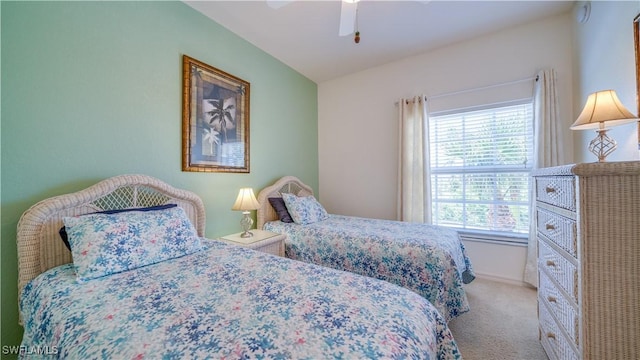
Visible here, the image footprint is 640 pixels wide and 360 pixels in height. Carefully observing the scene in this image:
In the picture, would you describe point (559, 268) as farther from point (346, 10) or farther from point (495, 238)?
point (346, 10)

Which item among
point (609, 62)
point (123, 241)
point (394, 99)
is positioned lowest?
point (123, 241)

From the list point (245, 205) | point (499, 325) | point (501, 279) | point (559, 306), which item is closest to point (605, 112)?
point (559, 306)

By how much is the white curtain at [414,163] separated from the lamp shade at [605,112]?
1693 millimetres

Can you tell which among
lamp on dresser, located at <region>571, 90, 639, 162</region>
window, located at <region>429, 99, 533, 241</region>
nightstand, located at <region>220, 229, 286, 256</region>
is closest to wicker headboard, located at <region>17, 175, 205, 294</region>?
nightstand, located at <region>220, 229, 286, 256</region>

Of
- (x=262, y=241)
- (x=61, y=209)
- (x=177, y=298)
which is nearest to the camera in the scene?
(x=177, y=298)

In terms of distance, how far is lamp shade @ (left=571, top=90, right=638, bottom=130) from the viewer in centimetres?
132

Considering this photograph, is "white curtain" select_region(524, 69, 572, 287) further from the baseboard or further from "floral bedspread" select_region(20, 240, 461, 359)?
"floral bedspread" select_region(20, 240, 461, 359)

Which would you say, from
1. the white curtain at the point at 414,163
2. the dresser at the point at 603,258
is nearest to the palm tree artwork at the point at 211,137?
the white curtain at the point at 414,163

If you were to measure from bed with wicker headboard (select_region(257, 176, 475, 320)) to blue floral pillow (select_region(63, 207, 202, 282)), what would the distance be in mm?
1109

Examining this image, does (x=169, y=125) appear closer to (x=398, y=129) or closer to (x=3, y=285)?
(x=3, y=285)

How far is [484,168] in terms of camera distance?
290 centimetres

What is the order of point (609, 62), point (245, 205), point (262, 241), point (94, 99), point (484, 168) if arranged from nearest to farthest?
point (94, 99), point (609, 62), point (262, 241), point (245, 205), point (484, 168)

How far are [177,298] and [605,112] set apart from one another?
2.46m

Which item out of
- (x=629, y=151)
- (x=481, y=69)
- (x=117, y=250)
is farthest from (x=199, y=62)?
(x=629, y=151)
